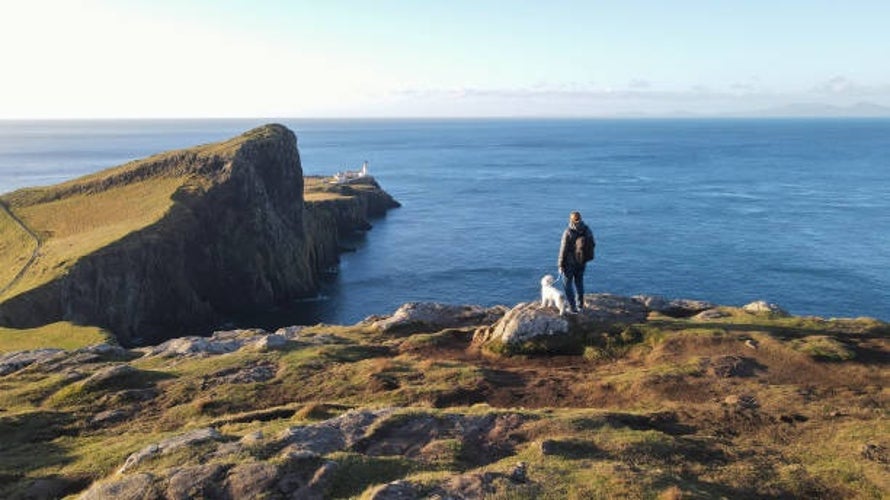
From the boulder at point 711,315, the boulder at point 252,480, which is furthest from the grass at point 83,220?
the boulder at point 711,315

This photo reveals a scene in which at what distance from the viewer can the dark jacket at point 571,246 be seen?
2544 cm

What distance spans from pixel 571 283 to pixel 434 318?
885 centimetres

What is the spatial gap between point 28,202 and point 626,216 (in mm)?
110194

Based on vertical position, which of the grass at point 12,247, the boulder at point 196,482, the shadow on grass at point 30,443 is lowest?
the grass at point 12,247

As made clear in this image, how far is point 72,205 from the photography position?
284 feet

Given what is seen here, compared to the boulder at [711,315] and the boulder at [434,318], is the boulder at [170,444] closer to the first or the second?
the boulder at [434,318]

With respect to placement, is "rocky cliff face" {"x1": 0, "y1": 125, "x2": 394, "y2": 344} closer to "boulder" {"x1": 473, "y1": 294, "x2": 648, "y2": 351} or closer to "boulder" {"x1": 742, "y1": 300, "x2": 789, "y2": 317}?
"boulder" {"x1": 473, "y1": 294, "x2": 648, "y2": 351}

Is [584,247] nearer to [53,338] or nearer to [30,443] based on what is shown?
[30,443]

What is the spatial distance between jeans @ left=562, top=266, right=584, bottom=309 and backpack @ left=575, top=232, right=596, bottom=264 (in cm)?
65

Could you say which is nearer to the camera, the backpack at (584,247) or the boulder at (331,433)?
the boulder at (331,433)

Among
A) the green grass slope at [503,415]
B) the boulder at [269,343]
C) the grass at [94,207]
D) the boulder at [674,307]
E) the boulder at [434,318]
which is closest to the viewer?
the green grass slope at [503,415]

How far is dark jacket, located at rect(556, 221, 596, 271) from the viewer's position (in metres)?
25.4

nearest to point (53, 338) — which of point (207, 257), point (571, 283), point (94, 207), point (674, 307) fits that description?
point (207, 257)

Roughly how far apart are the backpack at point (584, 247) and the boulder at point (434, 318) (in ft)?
27.4
